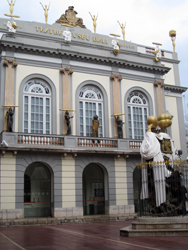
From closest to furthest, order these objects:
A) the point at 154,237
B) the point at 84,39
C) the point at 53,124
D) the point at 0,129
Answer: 1. the point at 154,237
2. the point at 0,129
3. the point at 53,124
4. the point at 84,39

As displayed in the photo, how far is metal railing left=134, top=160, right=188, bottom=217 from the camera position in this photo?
12.6 metres

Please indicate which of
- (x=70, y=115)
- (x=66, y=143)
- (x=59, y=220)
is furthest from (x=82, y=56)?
(x=59, y=220)

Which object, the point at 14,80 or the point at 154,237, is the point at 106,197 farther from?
the point at 154,237

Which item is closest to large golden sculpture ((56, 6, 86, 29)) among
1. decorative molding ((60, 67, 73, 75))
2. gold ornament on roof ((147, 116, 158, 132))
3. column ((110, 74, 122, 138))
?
decorative molding ((60, 67, 73, 75))

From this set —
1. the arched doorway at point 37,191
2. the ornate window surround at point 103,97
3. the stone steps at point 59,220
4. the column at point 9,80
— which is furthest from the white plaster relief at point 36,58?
the stone steps at point 59,220

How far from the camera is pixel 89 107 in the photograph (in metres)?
26.8

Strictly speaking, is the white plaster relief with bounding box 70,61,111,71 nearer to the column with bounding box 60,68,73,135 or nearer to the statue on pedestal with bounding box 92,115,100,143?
the column with bounding box 60,68,73,135

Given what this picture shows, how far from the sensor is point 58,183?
23.4 m

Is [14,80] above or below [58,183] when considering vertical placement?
above

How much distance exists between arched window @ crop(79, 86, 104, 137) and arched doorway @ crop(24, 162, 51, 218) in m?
4.39

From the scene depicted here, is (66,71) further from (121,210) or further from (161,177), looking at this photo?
(161,177)

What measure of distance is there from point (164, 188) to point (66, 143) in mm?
12305

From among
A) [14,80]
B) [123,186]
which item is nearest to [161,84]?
[123,186]

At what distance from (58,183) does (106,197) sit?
4.16 m
